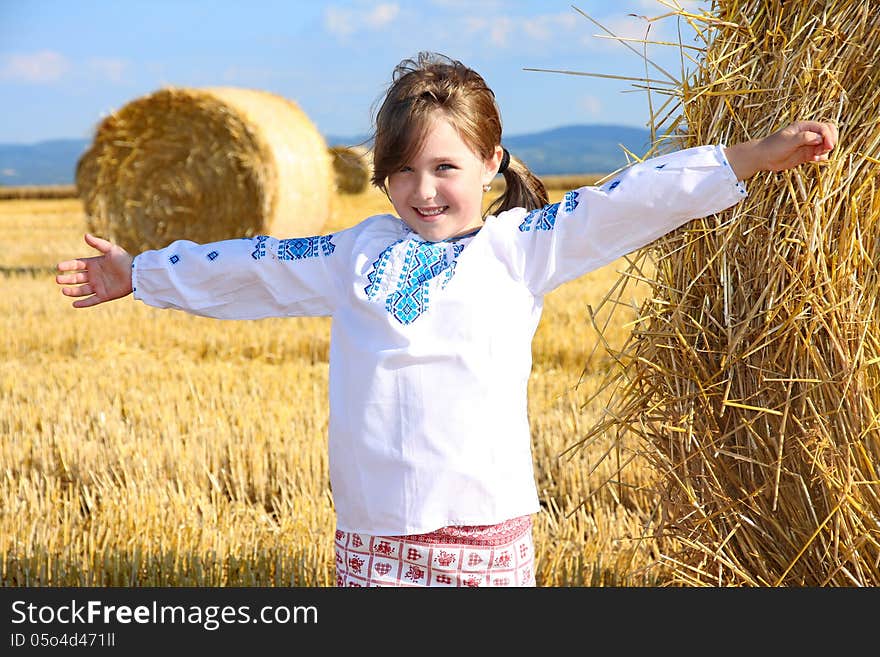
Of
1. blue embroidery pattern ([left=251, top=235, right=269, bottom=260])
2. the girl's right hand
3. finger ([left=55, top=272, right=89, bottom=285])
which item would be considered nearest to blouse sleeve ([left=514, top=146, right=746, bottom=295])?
blue embroidery pattern ([left=251, top=235, right=269, bottom=260])

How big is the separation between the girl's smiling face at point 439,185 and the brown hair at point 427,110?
2 centimetres

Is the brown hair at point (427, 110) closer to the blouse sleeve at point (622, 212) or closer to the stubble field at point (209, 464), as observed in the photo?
the blouse sleeve at point (622, 212)

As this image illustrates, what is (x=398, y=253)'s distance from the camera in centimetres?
208

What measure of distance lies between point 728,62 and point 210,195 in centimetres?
706

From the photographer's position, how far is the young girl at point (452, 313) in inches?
78.2

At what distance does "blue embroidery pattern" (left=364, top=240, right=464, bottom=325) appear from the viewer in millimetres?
2008

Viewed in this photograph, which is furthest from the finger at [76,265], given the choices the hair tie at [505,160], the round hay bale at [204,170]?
the round hay bale at [204,170]

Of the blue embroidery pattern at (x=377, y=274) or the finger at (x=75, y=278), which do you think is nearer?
the blue embroidery pattern at (x=377, y=274)

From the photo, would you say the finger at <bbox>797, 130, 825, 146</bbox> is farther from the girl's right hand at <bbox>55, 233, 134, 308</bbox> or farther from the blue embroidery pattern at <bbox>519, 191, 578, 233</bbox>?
the girl's right hand at <bbox>55, 233, 134, 308</bbox>

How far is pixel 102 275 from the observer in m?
2.31

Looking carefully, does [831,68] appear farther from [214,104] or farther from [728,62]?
[214,104]

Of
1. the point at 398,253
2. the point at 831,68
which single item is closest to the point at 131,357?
the point at 398,253

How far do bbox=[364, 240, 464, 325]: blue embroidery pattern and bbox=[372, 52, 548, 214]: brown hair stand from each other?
176 mm

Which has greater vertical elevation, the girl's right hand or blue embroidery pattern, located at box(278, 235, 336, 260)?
blue embroidery pattern, located at box(278, 235, 336, 260)
